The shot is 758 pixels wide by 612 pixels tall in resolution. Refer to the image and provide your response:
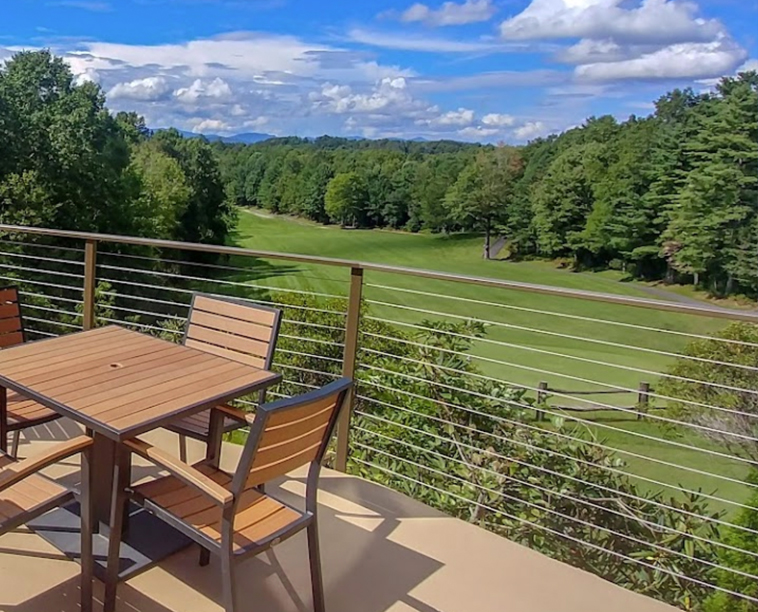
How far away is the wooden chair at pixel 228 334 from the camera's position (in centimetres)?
263

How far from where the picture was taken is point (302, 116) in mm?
29078

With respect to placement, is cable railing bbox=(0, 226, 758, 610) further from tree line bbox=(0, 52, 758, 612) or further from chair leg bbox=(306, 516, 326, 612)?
tree line bbox=(0, 52, 758, 612)

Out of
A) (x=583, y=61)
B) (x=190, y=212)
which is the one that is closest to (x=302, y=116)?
(x=190, y=212)

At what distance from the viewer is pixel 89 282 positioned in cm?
355

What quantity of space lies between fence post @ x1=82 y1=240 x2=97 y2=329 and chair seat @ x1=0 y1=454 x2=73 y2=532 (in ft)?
5.45

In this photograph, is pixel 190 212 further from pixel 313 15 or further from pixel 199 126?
pixel 313 15

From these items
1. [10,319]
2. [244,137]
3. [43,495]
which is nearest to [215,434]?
[43,495]

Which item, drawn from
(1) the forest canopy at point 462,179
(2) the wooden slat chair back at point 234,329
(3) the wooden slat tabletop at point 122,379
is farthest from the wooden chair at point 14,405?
(1) the forest canopy at point 462,179

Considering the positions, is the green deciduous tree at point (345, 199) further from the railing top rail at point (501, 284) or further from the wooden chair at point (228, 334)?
the wooden chair at point (228, 334)

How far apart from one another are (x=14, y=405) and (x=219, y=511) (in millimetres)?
1225

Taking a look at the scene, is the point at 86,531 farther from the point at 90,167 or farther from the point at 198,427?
the point at 90,167

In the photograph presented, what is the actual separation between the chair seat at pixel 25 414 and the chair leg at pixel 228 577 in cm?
111

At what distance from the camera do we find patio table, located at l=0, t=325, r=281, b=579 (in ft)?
6.53

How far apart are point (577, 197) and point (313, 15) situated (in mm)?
17473
